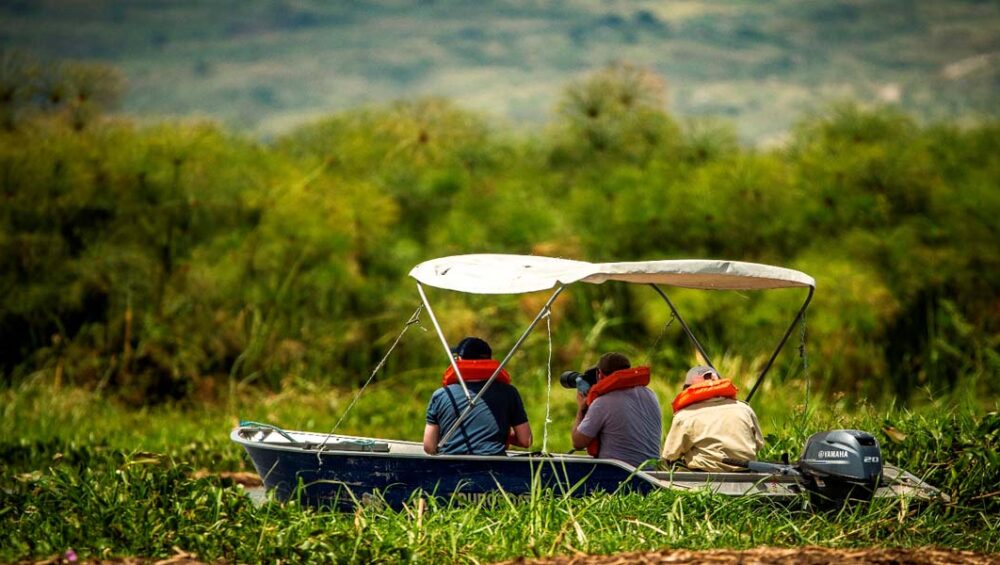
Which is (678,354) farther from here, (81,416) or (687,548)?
(687,548)

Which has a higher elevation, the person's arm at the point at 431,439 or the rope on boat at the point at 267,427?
the person's arm at the point at 431,439

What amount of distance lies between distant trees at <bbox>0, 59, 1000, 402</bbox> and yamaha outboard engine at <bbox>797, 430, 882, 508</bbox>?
7475 mm

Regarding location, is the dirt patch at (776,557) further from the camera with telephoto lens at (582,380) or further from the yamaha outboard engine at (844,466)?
the camera with telephoto lens at (582,380)

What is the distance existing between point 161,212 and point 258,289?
1.64m

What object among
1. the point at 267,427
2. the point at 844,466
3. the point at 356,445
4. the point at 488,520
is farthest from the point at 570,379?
the point at 267,427

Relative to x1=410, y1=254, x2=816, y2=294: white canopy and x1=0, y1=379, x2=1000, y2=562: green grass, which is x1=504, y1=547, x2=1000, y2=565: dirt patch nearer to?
x1=0, y1=379, x2=1000, y2=562: green grass

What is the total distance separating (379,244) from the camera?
1908 cm

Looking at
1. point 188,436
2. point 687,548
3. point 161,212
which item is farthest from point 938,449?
point 161,212

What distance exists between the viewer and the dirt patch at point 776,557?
23.9ft

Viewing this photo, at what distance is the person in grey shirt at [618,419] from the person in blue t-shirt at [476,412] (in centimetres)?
51

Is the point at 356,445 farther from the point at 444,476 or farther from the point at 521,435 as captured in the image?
the point at 444,476

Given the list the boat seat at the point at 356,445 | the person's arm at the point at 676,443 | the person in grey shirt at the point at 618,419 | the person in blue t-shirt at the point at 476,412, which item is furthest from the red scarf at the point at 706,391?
the boat seat at the point at 356,445

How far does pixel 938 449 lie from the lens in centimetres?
1057

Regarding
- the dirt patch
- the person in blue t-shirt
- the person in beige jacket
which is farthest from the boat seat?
the dirt patch
